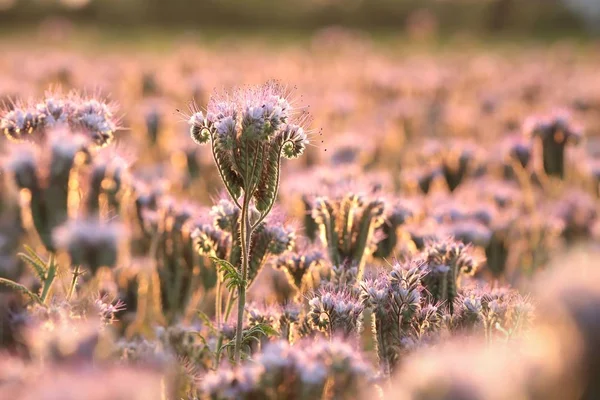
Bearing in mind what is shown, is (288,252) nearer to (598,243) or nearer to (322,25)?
(598,243)

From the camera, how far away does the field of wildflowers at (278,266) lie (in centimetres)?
319

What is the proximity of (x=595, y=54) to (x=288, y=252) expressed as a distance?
31.4 m

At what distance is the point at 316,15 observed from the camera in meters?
56.2

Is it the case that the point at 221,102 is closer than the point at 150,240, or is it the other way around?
the point at 221,102

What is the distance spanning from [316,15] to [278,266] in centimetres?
5199

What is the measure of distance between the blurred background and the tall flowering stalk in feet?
154

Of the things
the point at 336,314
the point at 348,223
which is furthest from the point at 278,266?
the point at 336,314

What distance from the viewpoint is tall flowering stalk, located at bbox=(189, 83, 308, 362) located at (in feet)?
15.2

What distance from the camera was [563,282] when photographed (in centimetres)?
313

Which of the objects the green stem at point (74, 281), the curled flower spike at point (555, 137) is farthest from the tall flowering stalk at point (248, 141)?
the curled flower spike at point (555, 137)

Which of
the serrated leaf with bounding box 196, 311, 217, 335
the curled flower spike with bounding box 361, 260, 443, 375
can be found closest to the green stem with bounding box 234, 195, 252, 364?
the serrated leaf with bounding box 196, 311, 217, 335

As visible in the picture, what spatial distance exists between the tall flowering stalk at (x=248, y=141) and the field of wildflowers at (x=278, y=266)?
0.04 ft

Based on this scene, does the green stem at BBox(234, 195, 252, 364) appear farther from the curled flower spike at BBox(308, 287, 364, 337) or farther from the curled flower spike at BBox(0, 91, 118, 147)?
the curled flower spike at BBox(0, 91, 118, 147)

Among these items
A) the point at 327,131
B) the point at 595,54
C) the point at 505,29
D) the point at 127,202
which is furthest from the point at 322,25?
the point at 127,202
